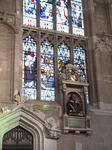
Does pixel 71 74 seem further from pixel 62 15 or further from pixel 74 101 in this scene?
pixel 62 15

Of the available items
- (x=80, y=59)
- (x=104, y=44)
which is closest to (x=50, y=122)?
(x=80, y=59)

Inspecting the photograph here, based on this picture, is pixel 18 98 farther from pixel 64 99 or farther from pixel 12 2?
pixel 12 2

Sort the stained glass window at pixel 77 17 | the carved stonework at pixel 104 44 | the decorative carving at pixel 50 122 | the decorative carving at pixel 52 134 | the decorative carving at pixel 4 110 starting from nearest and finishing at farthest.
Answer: the decorative carving at pixel 4 110
the decorative carving at pixel 52 134
the decorative carving at pixel 50 122
the carved stonework at pixel 104 44
the stained glass window at pixel 77 17

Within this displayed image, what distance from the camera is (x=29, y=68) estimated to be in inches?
406

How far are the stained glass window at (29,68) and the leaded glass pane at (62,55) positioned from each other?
98 centimetres

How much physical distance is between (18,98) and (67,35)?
139 inches

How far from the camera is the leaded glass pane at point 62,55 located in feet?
35.5

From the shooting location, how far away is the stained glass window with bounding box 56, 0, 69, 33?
11.5m

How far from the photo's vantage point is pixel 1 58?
979cm

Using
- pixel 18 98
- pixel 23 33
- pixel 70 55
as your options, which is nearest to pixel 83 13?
pixel 70 55

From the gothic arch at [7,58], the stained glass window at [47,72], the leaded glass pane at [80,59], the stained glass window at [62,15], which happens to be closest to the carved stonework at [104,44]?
the leaded glass pane at [80,59]

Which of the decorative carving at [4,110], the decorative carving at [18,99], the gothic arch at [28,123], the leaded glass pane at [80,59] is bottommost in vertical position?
the gothic arch at [28,123]

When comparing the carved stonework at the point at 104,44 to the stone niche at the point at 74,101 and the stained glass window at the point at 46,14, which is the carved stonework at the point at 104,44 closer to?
the stone niche at the point at 74,101

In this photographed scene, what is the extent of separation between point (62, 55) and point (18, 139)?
3.70 metres
